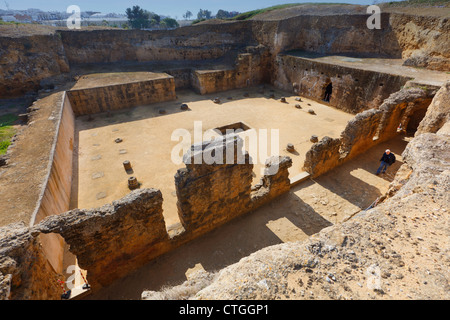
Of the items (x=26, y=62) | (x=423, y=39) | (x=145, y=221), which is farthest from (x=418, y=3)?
(x=26, y=62)

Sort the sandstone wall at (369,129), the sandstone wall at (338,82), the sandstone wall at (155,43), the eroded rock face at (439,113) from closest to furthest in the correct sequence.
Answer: the eroded rock face at (439,113) < the sandstone wall at (369,129) < the sandstone wall at (338,82) < the sandstone wall at (155,43)

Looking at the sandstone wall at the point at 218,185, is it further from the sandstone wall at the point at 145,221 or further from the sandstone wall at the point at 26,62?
the sandstone wall at the point at 26,62

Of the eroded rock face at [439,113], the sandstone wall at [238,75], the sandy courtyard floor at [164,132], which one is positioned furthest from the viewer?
the sandstone wall at [238,75]

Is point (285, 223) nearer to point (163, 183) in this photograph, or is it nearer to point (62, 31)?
point (163, 183)

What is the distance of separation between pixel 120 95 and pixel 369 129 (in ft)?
44.9

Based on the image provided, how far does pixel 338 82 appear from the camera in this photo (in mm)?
13992

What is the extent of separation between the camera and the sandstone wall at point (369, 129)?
26.8 ft

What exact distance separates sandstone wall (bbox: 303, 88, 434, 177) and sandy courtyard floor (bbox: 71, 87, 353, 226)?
1.23 m

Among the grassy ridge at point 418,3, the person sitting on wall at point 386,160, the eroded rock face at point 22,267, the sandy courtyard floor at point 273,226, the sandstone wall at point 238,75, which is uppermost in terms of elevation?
the grassy ridge at point 418,3

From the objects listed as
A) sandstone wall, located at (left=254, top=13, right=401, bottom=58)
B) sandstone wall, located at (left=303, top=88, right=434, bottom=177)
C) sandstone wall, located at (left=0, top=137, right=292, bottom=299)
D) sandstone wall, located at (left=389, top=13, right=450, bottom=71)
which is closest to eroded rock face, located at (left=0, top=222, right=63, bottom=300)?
sandstone wall, located at (left=0, top=137, right=292, bottom=299)

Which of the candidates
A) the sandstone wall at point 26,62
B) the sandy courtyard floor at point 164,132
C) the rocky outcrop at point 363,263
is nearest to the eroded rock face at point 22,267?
the rocky outcrop at point 363,263

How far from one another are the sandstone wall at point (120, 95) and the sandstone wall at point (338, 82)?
8977 mm

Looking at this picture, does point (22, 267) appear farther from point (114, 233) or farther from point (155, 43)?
point (155, 43)
